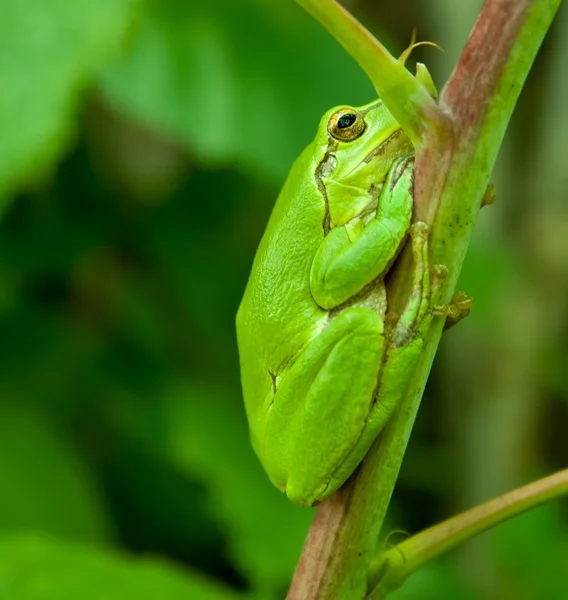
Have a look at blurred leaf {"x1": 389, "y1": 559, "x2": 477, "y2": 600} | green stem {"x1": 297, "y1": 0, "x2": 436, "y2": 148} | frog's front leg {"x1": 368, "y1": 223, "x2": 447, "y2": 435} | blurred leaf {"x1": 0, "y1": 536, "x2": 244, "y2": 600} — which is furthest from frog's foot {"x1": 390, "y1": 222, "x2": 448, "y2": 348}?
blurred leaf {"x1": 389, "y1": 559, "x2": 477, "y2": 600}

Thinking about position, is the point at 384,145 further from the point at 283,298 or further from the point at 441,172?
the point at 441,172

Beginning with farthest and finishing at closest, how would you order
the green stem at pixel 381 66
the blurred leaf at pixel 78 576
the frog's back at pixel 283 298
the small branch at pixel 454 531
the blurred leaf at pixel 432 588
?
the blurred leaf at pixel 432 588
the blurred leaf at pixel 78 576
the frog's back at pixel 283 298
the small branch at pixel 454 531
the green stem at pixel 381 66

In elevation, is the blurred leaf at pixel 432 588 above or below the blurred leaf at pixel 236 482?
below

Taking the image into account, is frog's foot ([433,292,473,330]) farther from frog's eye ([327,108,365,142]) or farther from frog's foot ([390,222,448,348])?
frog's eye ([327,108,365,142])

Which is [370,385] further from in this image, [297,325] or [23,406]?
[23,406]

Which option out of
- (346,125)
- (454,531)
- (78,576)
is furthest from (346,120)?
(78,576)

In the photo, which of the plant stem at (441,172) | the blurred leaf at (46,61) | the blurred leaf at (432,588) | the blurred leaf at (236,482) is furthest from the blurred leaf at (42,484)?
the plant stem at (441,172)

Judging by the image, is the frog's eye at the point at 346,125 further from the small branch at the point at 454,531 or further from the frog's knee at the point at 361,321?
the small branch at the point at 454,531

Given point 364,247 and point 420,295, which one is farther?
point 364,247
